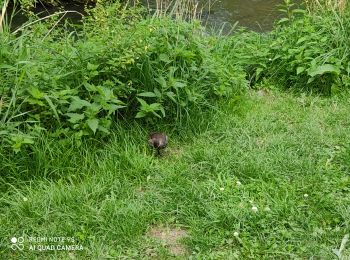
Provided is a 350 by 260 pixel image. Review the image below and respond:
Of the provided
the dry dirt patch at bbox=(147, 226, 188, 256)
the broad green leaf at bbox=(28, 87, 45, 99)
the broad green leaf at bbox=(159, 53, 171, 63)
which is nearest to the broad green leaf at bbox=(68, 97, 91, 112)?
the broad green leaf at bbox=(28, 87, 45, 99)

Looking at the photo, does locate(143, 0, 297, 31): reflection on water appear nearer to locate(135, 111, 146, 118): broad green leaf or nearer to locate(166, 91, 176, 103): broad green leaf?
locate(166, 91, 176, 103): broad green leaf

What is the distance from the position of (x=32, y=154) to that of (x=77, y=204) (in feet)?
1.79

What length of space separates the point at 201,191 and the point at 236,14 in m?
5.51

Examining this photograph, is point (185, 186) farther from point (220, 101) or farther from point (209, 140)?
point (220, 101)

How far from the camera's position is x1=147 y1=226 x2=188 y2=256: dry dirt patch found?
2.72 metres

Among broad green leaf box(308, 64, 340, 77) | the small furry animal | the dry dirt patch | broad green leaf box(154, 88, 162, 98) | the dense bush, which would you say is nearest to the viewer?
the dry dirt patch

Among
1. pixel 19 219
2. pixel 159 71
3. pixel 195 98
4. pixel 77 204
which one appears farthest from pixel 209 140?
pixel 19 219

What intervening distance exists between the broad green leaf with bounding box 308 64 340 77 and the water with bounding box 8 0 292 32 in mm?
2887

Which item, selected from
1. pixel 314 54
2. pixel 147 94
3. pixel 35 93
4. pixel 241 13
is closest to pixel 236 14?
pixel 241 13

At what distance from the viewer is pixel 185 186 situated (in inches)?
125

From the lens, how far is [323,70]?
440 cm

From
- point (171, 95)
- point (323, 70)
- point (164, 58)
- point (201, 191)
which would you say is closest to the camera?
point (201, 191)

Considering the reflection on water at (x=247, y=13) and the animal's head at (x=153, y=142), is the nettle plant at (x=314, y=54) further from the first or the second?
the reflection on water at (x=247, y=13)

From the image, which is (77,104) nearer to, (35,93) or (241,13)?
(35,93)
